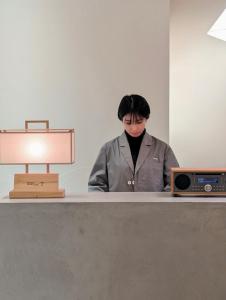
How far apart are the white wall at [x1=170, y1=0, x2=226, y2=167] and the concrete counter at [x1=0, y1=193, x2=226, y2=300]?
289 centimetres

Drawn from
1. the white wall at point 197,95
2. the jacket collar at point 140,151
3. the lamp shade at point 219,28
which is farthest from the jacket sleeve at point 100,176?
the white wall at point 197,95

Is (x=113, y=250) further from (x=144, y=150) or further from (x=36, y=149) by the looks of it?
(x=144, y=150)

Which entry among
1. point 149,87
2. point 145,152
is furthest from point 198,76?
point 145,152

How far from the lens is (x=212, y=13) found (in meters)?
3.82

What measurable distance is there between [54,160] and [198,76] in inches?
115

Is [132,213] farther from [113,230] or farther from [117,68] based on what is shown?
[117,68]

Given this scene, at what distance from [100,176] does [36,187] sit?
2.21 ft

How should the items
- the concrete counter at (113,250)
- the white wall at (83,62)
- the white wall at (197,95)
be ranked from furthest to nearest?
the white wall at (197,95), the white wall at (83,62), the concrete counter at (113,250)

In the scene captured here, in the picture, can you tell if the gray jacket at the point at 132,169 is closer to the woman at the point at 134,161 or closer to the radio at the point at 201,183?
the woman at the point at 134,161

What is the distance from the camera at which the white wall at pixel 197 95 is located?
4.03 m

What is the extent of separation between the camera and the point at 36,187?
1453mm

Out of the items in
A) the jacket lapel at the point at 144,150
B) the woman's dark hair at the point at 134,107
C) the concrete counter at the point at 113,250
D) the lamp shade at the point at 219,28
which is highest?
the lamp shade at the point at 219,28

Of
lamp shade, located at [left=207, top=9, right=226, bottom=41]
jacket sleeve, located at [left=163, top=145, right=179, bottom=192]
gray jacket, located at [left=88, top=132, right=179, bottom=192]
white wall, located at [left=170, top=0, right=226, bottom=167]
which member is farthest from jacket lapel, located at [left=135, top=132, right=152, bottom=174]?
white wall, located at [left=170, top=0, right=226, bottom=167]

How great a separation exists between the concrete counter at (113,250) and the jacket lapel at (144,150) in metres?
0.77
